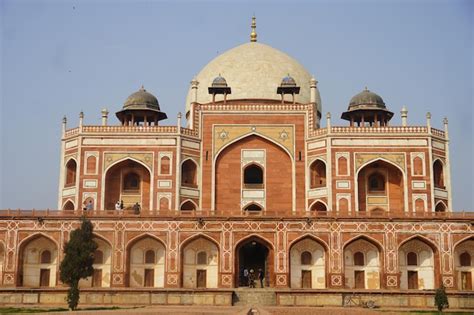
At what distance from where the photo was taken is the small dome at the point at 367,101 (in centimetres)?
3772

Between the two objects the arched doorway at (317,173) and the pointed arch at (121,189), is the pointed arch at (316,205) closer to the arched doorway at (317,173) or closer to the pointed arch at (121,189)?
the arched doorway at (317,173)

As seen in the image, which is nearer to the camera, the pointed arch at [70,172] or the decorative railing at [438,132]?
the decorative railing at [438,132]

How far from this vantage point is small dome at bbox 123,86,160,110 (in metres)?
38.1

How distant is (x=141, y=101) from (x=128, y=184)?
15.6 ft

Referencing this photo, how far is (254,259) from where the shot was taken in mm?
32656

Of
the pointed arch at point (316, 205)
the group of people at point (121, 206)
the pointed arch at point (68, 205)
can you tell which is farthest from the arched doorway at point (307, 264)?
the pointed arch at point (68, 205)

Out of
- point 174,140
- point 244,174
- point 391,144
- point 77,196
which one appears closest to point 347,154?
point 391,144

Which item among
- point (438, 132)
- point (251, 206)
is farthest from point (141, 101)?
point (438, 132)

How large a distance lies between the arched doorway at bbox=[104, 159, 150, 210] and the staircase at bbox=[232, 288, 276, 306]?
8.80 m

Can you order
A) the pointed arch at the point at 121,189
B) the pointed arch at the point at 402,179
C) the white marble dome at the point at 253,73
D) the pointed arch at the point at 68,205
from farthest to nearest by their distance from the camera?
the white marble dome at the point at 253,73, the pointed arch at the point at 68,205, the pointed arch at the point at 121,189, the pointed arch at the point at 402,179

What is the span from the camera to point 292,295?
2841 cm

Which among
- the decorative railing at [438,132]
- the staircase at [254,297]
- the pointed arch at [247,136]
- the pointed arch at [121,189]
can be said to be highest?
the decorative railing at [438,132]

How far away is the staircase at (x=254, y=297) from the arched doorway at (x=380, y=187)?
8.58 meters

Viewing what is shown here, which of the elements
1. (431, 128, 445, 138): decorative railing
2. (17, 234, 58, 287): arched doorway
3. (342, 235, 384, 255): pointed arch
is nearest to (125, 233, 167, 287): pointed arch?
(17, 234, 58, 287): arched doorway
